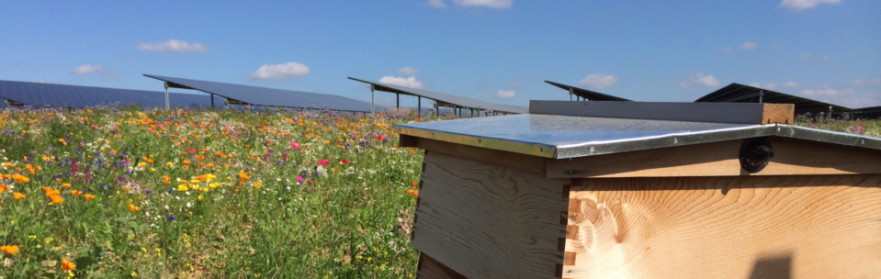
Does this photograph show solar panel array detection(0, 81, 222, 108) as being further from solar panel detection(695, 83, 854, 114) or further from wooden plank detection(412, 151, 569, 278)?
wooden plank detection(412, 151, 569, 278)

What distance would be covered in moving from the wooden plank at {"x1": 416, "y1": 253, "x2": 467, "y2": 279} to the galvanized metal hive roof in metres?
0.61

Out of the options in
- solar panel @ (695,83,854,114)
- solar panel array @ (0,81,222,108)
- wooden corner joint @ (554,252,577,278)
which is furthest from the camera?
solar panel array @ (0,81,222,108)

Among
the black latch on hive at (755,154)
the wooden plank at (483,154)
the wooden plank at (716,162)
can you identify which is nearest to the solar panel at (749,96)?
the wooden plank at (716,162)

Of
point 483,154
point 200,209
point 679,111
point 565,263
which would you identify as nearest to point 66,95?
point 200,209

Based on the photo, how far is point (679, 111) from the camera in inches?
103

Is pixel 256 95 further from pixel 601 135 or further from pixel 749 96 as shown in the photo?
pixel 601 135

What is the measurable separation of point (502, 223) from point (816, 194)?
1.33 m

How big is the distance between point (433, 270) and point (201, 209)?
7.62 ft

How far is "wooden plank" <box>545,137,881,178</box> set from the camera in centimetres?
192

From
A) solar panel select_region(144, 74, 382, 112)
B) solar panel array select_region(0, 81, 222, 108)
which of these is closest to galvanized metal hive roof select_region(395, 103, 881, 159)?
solar panel select_region(144, 74, 382, 112)

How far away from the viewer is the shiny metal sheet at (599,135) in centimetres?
182

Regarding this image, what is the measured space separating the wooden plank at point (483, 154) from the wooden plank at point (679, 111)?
86cm

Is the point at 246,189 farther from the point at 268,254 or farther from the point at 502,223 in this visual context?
the point at 502,223

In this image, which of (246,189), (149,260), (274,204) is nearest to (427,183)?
(149,260)
